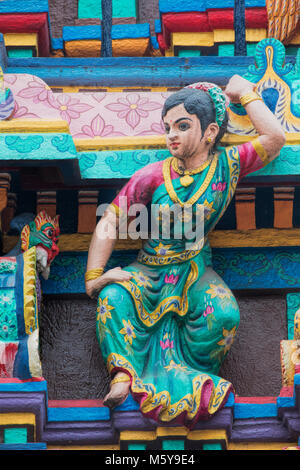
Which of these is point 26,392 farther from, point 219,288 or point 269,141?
point 269,141

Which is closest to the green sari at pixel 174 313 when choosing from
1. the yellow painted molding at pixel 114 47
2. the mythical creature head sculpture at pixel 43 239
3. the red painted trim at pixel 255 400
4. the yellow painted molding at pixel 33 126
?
the red painted trim at pixel 255 400

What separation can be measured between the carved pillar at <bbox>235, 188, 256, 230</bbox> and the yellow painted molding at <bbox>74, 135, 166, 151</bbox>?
0.56m

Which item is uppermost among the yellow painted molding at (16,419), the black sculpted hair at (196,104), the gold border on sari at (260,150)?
the black sculpted hair at (196,104)

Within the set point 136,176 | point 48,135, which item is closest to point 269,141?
point 136,176

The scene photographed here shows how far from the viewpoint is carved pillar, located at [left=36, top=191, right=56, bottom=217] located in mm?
7539

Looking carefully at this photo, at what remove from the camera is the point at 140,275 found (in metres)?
7.11

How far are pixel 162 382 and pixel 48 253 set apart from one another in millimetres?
1096

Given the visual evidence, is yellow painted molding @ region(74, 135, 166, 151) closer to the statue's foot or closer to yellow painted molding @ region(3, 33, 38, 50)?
yellow painted molding @ region(3, 33, 38, 50)

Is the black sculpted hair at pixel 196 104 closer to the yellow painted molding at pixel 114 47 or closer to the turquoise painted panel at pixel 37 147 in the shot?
the turquoise painted panel at pixel 37 147

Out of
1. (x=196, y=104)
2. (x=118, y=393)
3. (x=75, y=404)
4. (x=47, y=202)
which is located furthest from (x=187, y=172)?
(x=75, y=404)

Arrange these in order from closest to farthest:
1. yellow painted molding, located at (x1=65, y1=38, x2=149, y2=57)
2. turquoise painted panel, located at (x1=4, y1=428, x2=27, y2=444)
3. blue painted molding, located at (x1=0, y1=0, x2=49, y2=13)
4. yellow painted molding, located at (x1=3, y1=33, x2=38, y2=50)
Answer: turquoise painted panel, located at (x1=4, y1=428, x2=27, y2=444) → blue painted molding, located at (x1=0, y1=0, x2=49, y2=13) → yellow painted molding, located at (x1=3, y1=33, x2=38, y2=50) → yellow painted molding, located at (x1=65, y1=38, x2=149, y2=57)

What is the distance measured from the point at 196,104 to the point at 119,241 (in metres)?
0.98

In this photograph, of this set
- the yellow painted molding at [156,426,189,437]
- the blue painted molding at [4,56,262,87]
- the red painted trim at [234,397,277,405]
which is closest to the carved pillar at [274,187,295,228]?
the blue painted molding at [4,56,262,87]

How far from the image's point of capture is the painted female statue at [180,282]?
671cm
